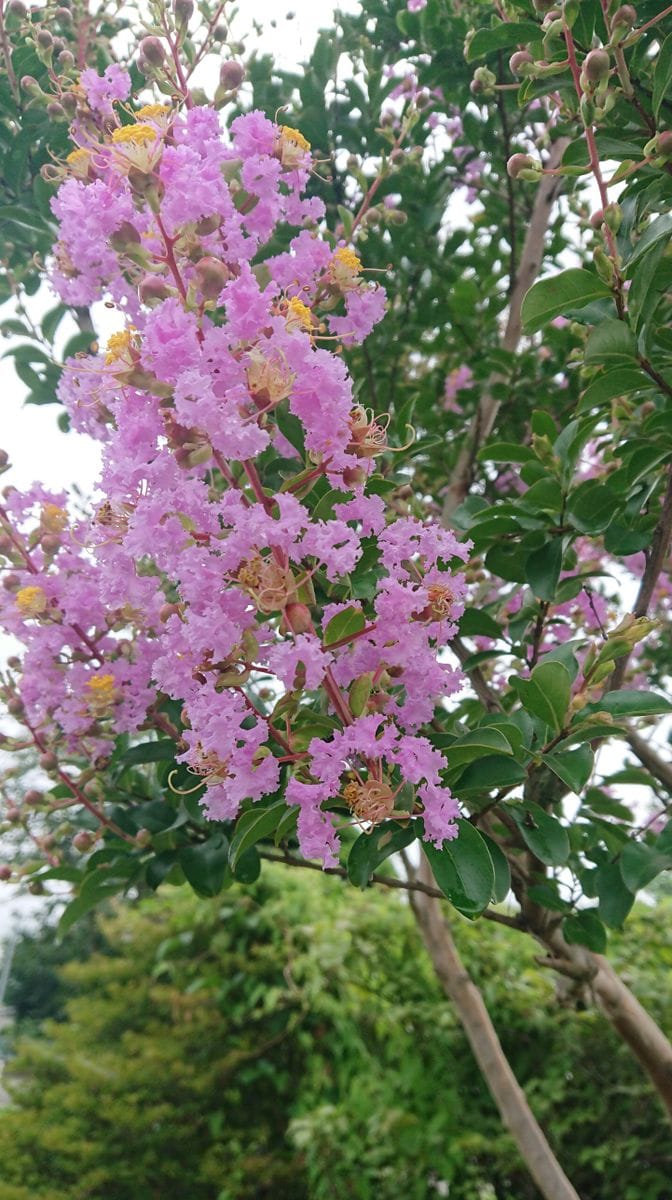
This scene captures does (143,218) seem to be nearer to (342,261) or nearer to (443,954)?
(342,261)

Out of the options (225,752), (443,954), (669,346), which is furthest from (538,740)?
(443,954)

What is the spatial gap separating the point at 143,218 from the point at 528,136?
1359 millimetres

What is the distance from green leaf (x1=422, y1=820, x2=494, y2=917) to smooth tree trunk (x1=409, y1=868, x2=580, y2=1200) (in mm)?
922

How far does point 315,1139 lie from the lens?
234 centimetres

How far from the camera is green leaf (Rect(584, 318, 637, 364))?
0.83 m

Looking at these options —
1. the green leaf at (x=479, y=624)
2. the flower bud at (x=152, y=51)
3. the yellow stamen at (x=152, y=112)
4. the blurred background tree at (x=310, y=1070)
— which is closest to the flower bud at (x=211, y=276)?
the yellow stamen at (x=152, y=112)

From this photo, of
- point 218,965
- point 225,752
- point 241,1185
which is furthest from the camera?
point 218,965

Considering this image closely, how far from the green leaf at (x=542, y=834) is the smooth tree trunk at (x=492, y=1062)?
745 mm

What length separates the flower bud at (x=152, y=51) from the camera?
2.67 feet

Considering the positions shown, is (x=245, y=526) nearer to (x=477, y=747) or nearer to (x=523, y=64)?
(x=477, y=747)

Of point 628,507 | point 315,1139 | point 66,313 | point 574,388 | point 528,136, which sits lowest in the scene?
point 315,1139

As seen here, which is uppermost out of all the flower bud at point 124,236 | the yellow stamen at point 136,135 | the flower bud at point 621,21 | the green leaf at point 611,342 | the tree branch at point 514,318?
the tree branch at point 514,318

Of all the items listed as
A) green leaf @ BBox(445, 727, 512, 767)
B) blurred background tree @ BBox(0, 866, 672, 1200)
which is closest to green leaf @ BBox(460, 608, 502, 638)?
green leaf @ BBox(445, 727, 512, 767)

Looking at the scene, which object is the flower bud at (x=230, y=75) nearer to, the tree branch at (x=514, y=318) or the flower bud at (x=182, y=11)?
the flower bud at (x=182, y=11)
